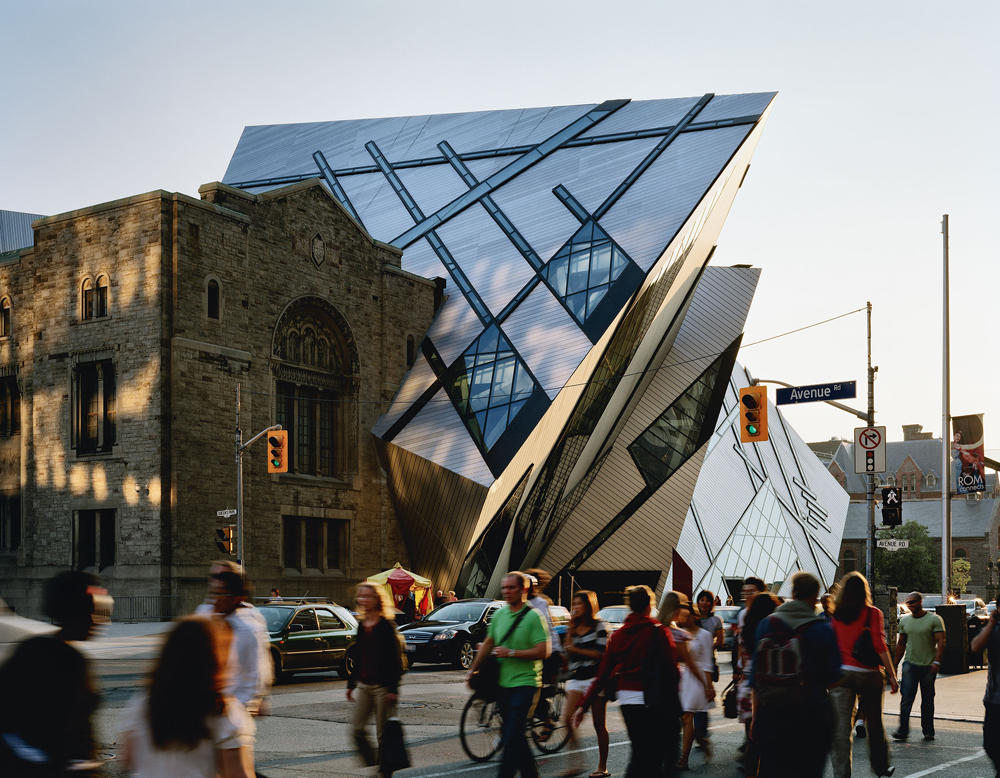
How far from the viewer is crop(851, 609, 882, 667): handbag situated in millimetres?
9797

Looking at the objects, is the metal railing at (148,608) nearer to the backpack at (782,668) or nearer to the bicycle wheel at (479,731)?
the bicycle wheel at (479,731)

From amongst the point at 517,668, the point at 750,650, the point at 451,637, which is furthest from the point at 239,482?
the point at 517,668

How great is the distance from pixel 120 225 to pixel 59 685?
3351cm

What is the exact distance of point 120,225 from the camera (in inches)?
1400

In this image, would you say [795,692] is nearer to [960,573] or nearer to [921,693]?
[921,693]

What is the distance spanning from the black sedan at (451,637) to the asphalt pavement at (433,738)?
10.4 feet

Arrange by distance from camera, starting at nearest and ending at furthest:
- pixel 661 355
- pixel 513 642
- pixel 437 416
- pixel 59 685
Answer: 1. pixel 59 685
2. pixel 513 642
3. pixel 437 416
4. pixel 661 355

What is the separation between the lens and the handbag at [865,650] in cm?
980

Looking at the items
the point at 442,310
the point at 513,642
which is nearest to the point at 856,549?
the point at 442,310

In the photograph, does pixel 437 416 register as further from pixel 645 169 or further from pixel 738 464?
pixel 738 464

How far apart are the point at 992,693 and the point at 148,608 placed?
1170 inches

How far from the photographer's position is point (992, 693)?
779 centimetres

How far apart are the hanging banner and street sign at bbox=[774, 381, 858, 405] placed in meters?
2.50

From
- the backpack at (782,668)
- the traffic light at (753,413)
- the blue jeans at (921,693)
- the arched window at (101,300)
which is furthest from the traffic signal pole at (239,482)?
the backpack at (782,668)
